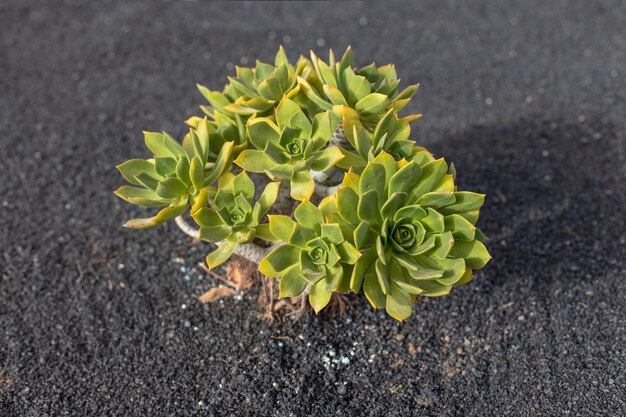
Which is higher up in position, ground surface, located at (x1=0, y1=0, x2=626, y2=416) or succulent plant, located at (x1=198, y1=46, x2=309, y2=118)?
succulent plant, located at (x1=198, y1=46, x2=309, y2=118)

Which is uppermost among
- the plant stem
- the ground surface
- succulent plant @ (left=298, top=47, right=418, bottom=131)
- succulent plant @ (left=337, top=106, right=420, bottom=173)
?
succulent plant @ (left=298, top=47, right=418, bottom=131)

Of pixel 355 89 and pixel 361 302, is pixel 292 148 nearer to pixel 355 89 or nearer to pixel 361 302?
pixel 355 89

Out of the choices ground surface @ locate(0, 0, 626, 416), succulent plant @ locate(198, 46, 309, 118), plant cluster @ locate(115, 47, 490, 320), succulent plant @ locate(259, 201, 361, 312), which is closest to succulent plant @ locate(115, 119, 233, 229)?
plant cluster @ locate(115, 47, 490, 320)

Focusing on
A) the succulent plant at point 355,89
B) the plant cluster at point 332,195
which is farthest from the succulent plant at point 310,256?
the succulent plant at point 355,89

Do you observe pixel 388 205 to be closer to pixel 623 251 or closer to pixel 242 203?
pixel 242 203

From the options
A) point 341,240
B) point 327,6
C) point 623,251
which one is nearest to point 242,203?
point 341,240

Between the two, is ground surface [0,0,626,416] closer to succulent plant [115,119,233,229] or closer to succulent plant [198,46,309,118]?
succulent plant [115,119,233,229]

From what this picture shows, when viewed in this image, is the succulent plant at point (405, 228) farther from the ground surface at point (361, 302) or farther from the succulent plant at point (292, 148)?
the ground surface at point (361, 302)
